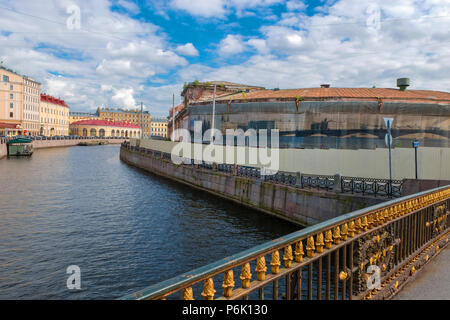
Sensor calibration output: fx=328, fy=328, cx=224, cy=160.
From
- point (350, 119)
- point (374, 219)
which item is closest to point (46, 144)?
point (350, 119)

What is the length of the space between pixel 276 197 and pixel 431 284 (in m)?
14.5

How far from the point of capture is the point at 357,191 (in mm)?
15852

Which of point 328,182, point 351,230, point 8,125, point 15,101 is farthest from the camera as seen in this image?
point 15,101

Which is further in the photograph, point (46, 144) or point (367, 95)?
point (46, 144)

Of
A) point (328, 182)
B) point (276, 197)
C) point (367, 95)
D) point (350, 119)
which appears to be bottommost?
point (276, 197)

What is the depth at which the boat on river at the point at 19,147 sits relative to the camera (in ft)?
196

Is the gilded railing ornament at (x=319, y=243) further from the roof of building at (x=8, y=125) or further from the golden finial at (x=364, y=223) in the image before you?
the roof of building at (x=8, y=125)

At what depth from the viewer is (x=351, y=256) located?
4500mm

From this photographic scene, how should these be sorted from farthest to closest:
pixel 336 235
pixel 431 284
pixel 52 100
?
1. pixel 52 100
2. pixel 431 284
3. pixel 336 235

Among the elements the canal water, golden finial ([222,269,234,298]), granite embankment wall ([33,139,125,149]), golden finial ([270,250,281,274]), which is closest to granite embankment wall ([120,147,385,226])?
the canal water

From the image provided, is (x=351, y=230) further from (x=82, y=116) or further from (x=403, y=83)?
(x=82, y=116)

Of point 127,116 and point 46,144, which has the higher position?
point 127,116
